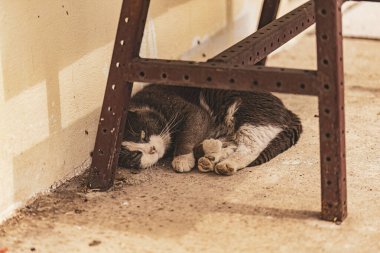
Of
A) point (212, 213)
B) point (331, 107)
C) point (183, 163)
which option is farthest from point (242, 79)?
point (183, 163)

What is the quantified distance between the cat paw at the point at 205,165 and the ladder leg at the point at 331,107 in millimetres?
714

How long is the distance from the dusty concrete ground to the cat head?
59 mm

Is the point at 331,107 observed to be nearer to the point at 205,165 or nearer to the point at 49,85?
the point at 205,165

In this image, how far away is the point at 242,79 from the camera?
2838 millimetres

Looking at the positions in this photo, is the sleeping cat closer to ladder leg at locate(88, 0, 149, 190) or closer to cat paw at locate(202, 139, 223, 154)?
cat paw at locate(202, 139, 223, 154)

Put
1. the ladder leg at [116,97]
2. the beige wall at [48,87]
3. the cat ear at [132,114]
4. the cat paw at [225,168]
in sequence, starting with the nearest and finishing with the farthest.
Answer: the beige wall at [48,87] → the ladder leg at [116,97] → the cat paw at [225,168] → the cat ear at [132,114]

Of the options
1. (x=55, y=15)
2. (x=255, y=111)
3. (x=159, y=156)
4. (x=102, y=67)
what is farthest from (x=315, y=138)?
(x=55, y=15)

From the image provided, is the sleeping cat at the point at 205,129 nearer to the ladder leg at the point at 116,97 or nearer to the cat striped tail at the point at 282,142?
the cat striped tail at the point at 282,142

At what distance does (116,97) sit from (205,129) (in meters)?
0.76

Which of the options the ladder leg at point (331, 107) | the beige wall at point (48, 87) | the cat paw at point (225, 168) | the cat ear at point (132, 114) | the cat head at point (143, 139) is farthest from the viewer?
the cat ear at point (132, 114)

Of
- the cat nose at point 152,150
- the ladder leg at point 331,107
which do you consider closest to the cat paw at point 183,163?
the cat nose at point 152,150

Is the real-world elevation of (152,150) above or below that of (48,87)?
below

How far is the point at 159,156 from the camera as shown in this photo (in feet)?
11.8

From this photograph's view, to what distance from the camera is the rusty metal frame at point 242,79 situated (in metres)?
2.71
